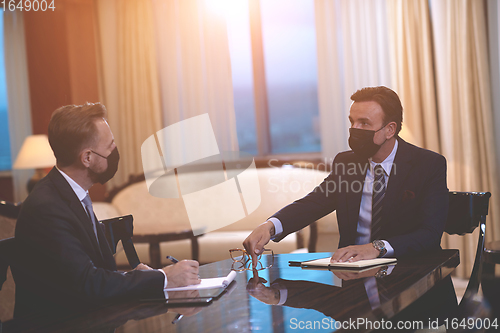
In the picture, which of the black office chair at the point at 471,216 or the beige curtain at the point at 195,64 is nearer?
the black office chair at the point at 471,216

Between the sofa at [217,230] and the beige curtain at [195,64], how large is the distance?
30.3 inches

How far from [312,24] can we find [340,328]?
4.44 meters

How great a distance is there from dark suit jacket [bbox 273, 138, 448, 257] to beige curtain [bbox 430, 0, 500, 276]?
7.54 feet

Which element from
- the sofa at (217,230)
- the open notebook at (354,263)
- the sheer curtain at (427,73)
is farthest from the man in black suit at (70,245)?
the sheer curtain at (427,73)

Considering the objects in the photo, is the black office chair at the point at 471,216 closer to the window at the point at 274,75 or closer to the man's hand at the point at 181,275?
the man's hand at the point at 181,275

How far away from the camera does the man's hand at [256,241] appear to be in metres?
1.82

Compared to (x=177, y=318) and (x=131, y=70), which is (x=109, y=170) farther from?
(x=131, y=70)

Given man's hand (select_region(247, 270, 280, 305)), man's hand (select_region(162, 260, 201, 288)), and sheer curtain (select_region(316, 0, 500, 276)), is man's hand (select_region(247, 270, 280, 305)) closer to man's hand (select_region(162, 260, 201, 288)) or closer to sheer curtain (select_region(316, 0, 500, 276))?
man's hand (select_region(162, 260, 201, 288))

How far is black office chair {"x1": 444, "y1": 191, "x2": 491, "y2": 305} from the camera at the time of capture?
192 cm

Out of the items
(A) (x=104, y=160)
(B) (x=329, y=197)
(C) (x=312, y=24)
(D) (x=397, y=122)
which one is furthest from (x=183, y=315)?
(C) (x=312, y=24)

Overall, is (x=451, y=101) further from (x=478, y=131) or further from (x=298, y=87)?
(x=298, y=87)

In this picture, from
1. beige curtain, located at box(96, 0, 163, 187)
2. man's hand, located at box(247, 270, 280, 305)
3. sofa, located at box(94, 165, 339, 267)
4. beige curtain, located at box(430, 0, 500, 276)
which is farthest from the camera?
beige curtain, located at box(96, 0, 163, 187)

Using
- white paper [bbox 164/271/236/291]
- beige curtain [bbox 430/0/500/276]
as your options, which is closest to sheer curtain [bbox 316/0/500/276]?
beige curtain [bbox 430/0/500/276]

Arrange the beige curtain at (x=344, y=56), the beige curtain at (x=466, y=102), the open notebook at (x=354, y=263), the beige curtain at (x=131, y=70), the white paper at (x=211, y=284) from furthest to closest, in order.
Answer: the beige curtain at (x=131, y=70)
the beige curtain at (x=344, y=56)
the beige curtain at (x=466, y=102)
the open notebook at (x=354, y=263)
the white paper at (x=211, y=284)
